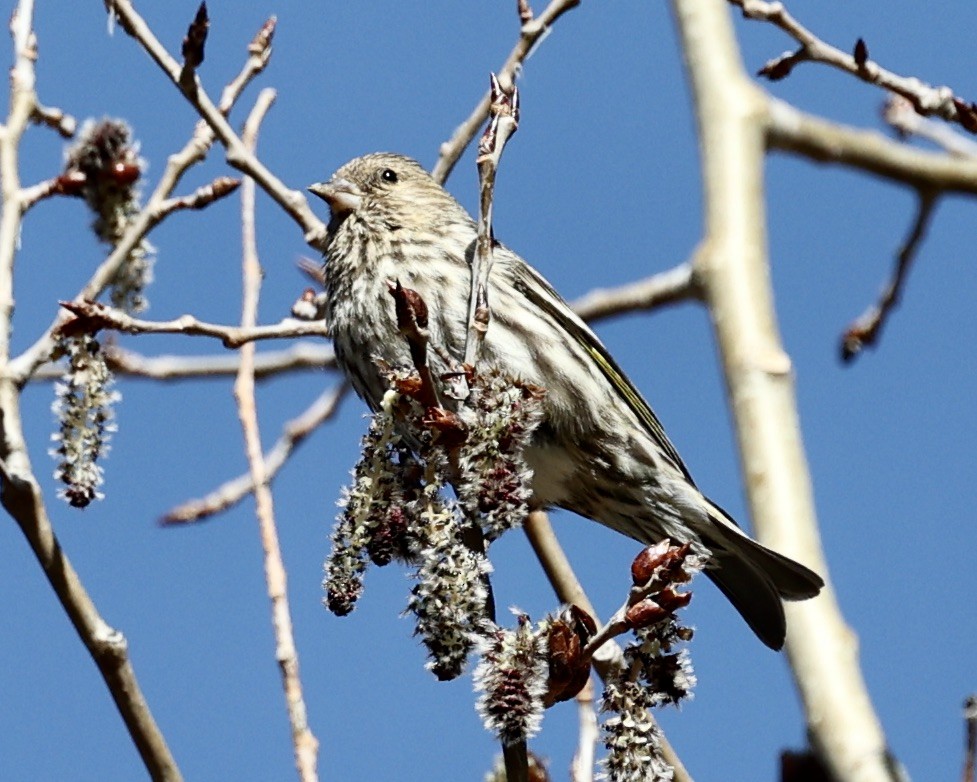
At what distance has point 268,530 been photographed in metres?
3.31

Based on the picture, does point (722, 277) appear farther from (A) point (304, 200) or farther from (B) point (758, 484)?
(A) point (304, 200)

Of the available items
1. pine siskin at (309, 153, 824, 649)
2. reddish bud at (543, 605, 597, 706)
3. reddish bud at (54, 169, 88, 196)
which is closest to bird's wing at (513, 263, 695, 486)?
pine siskin at (309, 153, 824, 649)

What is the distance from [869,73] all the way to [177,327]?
200 cm

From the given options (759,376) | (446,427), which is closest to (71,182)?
(446,427)

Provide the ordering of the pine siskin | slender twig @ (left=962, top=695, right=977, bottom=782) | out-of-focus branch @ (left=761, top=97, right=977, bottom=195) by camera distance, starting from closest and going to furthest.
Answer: slender twig @ (left=962, top=695, right=977, bottom=782), out-of-focus branch @ (left=761, top=97, right=977, bottom=195), the pine siskin

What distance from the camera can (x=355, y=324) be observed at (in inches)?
189

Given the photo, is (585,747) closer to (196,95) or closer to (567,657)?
(567,657)

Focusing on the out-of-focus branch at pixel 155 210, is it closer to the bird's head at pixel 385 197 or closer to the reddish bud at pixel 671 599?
the bird's head at pixel 385 197

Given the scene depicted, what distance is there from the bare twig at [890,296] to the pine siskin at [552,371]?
2.28 ft

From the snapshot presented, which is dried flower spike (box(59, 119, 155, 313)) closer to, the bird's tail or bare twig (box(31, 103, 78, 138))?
bare twig (box(31, 103, 78, 138))

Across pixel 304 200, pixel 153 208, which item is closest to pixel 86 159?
Result: pixel 153 208

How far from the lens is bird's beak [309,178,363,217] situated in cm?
539

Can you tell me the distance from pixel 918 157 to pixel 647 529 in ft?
5.04

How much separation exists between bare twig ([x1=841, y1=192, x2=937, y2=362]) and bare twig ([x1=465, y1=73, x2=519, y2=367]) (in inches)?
79.1
